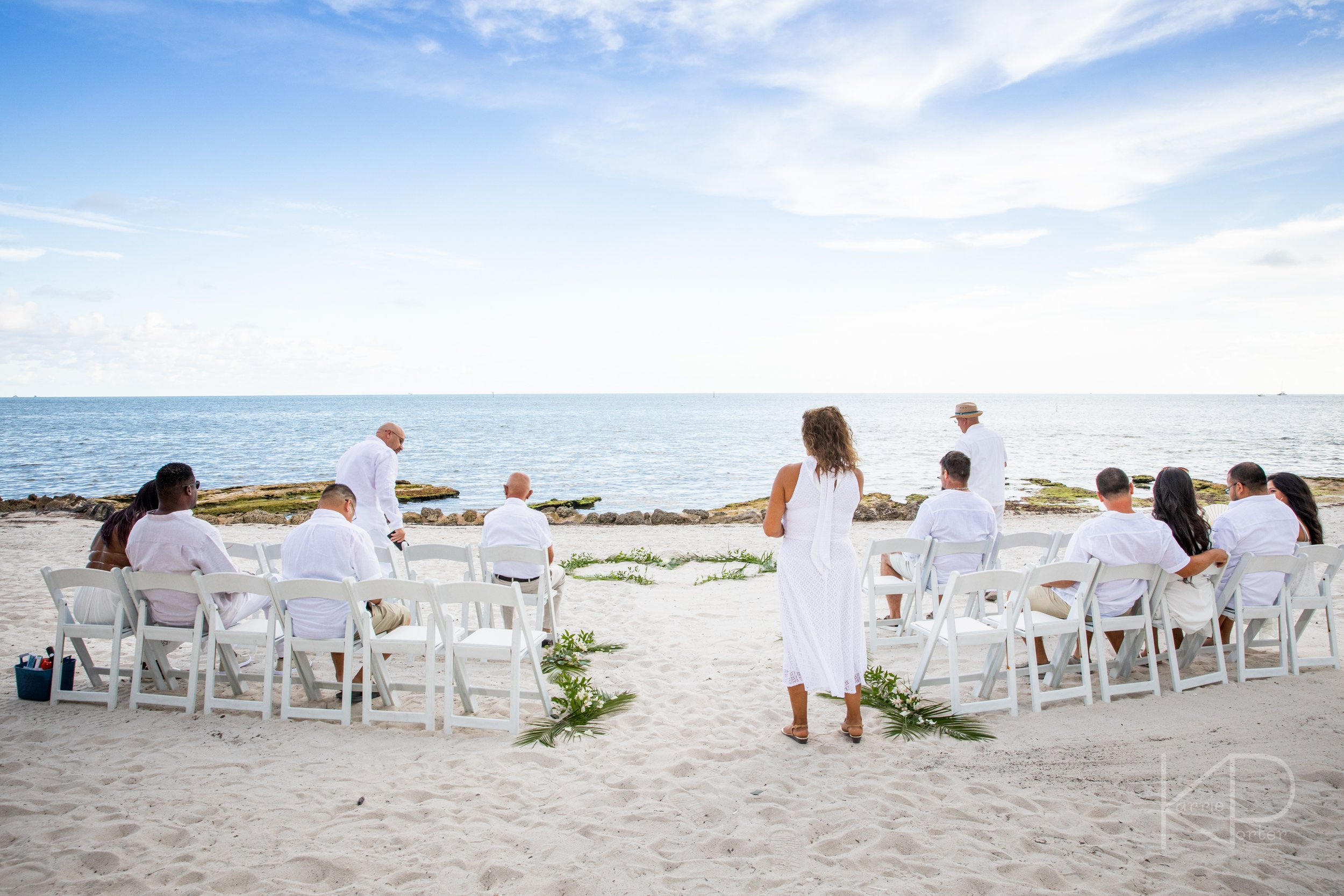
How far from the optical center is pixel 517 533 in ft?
20.6

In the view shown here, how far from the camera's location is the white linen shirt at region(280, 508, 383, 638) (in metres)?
4.86

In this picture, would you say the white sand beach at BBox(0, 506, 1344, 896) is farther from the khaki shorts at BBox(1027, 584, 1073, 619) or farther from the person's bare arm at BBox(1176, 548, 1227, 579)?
the person's bare arm at BBox(1176, 548, 1227, 579)

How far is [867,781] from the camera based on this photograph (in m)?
3.98

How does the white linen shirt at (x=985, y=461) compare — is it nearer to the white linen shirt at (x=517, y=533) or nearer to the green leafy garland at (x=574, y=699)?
the green leafy garland at (x=574, y=699)

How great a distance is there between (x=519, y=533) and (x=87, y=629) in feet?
9.78

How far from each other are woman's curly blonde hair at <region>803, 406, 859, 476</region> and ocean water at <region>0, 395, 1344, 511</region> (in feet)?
68.9

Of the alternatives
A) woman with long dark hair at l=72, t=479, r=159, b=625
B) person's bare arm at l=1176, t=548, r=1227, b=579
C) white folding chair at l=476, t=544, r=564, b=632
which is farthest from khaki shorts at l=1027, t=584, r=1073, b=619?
woman with long dark hair at l=72, t=479, r=159, b=625

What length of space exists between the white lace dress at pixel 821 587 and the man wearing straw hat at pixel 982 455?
13.2ft

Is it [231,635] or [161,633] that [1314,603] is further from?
[161,633]

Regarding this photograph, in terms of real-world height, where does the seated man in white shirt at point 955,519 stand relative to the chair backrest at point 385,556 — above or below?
above

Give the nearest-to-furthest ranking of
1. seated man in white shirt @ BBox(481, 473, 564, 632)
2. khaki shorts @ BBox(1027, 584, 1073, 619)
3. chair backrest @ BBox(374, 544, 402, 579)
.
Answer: khaki shorts @ BBox(1027, 584, 1073, 619) → seated man in white shirt @ BBox(481, 473, 564, 632) → chair backrest @ BBox(374, 544, 402, 579)

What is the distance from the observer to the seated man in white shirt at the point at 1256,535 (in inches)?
212

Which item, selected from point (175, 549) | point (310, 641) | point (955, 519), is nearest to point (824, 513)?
point (955, 519)

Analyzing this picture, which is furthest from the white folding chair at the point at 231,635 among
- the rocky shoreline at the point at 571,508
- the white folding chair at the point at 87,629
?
the rocky shoreline at the point at 571,508
